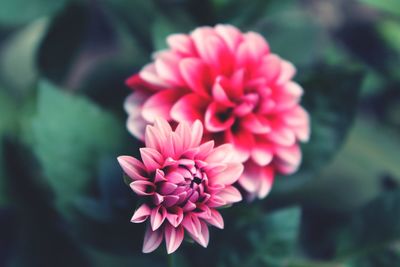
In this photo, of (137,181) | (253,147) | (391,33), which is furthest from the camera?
(391,33)

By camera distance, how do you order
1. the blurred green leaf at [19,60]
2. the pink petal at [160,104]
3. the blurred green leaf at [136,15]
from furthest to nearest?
the blurred green leaf at [19,60]
the blurred green leaf at [136,15]
the pink petal at [160,104]

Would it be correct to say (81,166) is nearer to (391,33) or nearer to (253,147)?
(253,147)

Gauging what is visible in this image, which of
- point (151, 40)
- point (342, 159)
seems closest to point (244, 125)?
point (151, 40)

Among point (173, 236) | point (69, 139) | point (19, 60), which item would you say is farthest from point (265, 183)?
point (19, 60)

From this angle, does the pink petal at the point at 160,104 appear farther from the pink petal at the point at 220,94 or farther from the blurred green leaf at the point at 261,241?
the blurred green leaf at the point at 261,241

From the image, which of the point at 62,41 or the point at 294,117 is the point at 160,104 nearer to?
the point at 294,117

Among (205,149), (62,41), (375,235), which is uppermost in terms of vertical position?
(62,41)

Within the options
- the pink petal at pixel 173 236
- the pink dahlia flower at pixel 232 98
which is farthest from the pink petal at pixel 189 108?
the pink petal at pixel 173 236
